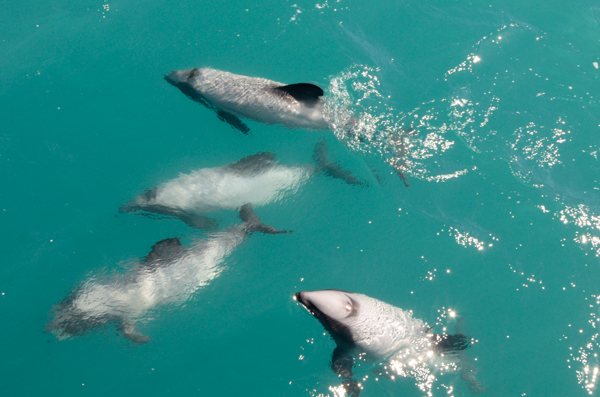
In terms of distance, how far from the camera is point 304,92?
8125mm

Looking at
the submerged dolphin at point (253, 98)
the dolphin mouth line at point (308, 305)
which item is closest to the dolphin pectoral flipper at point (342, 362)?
the dolphin mouth line at point (308, 305)

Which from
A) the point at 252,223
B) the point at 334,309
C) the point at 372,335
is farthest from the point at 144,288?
the point at 372,335

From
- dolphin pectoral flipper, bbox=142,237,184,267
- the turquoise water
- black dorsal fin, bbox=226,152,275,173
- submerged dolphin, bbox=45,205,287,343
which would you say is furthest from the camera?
black dorsal fin, bbox=226,152,275,173

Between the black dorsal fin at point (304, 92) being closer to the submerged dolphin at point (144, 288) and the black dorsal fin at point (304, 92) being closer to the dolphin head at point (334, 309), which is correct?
the submerged dolphin at point (144, 288)

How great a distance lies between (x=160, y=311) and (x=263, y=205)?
2705mm

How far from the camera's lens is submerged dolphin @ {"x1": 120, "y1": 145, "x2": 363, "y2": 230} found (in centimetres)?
774

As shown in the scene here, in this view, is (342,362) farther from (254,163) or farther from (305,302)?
(254,163)

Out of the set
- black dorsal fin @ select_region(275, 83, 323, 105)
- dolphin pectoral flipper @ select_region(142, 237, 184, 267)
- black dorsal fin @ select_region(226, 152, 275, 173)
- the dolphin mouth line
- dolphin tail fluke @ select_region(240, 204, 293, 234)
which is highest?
black dorsal fin @ select_region(275, 83, 323, 105)

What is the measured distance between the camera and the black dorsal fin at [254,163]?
8.02 m

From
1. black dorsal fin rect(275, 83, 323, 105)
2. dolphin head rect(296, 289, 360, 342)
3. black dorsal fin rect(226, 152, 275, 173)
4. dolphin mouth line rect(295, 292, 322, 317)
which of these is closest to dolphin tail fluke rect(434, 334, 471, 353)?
dolphin head rect(296, 289, 360, 342)

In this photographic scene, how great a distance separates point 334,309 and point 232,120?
15.2ft

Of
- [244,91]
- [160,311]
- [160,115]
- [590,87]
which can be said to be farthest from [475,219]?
[160,115]

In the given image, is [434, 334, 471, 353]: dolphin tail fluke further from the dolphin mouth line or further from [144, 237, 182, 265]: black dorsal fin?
[144, 237, 182, 265]: black dorsal fin

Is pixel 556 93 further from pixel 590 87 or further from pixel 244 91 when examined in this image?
pixel 244 91
